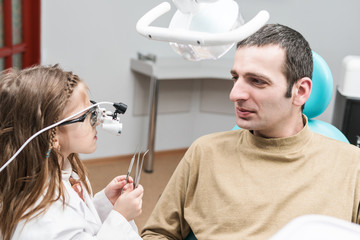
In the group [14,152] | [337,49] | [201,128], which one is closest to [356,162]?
[14,152]

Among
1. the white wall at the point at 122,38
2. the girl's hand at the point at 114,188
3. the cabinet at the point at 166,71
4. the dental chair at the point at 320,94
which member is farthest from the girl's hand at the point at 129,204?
the white wall at the point at 122,38

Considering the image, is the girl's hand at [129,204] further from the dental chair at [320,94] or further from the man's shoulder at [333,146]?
the dental chair at [320,94]

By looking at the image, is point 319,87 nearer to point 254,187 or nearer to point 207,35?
point 254,187

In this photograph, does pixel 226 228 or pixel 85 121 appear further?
pixel 226 228

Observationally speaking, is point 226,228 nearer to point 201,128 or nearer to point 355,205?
point 355,205

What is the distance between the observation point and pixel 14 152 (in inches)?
43.1

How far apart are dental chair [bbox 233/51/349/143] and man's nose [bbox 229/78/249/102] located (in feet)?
1.19

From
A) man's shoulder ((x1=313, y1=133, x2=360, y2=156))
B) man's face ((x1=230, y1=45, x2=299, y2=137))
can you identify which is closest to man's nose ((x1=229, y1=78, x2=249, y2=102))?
man's face ((x1=230, y1=45, x2=299, y2=137))

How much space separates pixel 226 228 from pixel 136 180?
0.32 meters

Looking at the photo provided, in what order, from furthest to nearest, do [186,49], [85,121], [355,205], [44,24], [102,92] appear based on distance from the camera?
[102,92] < [44,24] < [355,205] < [85,121] < [186,49]

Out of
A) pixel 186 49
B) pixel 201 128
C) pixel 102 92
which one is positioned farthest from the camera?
pixel 201 128

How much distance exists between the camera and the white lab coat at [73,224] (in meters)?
1.05

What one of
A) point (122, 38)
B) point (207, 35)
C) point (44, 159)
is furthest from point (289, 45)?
point (122, 38)

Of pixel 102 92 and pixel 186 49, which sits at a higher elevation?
pixel 186 49
